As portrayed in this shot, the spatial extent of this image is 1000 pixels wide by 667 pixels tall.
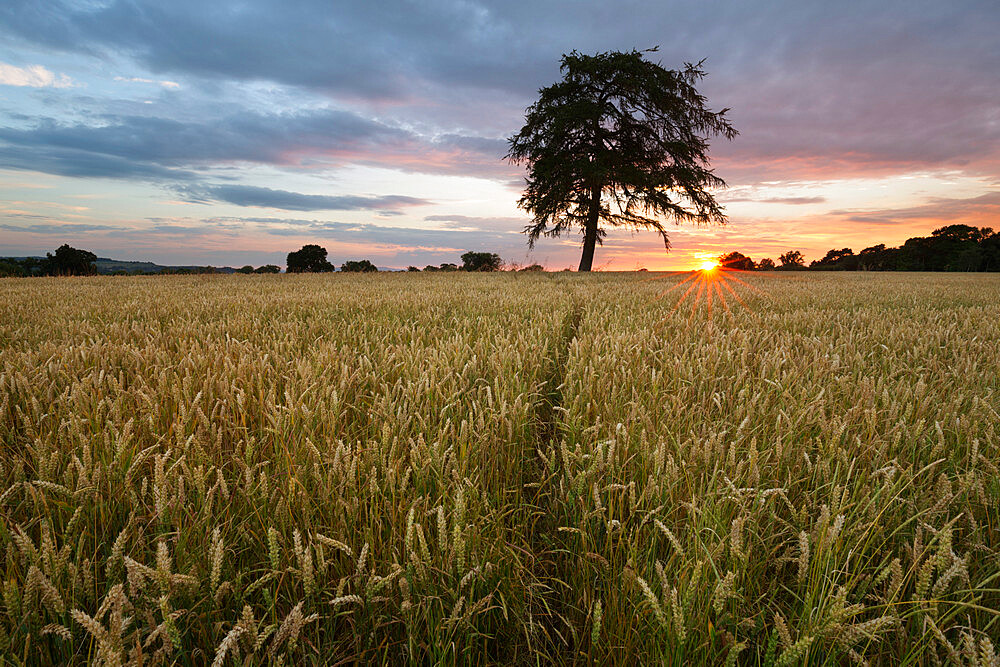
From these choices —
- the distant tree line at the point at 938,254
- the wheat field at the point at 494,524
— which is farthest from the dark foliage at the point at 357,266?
the distant tree line at the point at 938,254

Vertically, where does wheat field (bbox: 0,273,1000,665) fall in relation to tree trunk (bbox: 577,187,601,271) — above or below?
below

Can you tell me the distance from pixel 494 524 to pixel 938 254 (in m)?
107

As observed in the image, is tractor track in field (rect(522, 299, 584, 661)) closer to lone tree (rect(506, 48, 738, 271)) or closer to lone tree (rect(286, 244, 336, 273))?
lone tree (rect(506, 48, 738, 271))

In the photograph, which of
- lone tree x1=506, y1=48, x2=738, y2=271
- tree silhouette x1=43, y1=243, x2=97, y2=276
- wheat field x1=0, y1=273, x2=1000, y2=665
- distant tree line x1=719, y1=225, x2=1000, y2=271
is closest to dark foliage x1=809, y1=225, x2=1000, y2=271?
distant tree line x1=719, y1=225, x2=1000, y2=271

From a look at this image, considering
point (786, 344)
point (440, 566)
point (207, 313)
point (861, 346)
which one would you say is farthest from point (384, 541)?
point (207, 313)

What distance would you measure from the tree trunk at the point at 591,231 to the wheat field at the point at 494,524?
911 inches

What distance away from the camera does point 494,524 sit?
47.8 inches

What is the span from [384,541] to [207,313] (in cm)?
479

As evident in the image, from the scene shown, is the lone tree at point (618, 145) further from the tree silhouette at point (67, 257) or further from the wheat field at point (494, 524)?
the tree silhouette at point (67, 257)

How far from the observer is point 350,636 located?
0.97 metres

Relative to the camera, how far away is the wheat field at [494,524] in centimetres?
89

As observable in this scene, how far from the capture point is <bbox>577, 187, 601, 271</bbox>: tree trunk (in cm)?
2441

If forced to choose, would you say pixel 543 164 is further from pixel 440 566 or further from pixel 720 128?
pixel 440 566

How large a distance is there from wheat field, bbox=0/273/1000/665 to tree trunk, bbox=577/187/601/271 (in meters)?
23.1
